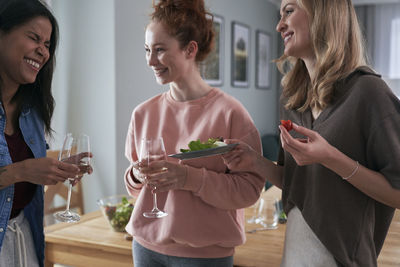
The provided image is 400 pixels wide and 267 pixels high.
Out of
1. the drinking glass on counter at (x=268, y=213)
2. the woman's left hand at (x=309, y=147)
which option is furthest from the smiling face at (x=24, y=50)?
the drinking glass on counter at (x=268, y=213)

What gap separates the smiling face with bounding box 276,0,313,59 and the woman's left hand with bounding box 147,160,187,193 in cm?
52

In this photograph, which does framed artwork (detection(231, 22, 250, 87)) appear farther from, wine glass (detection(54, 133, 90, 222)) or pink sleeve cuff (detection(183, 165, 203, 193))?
wine glass (detection(54, 133, 90, 222))

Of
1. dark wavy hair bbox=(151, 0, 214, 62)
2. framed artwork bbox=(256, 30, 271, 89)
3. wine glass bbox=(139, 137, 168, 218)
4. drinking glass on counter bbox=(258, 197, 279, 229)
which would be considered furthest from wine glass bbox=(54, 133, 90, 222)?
framed artwork bbox=(256, 30, 271, 89)

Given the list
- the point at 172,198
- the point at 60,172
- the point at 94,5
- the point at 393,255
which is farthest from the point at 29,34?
the point at 94,5

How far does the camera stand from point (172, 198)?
1.49m

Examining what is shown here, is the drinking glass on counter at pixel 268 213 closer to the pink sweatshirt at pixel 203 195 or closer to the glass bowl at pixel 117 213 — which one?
the pink sweatshirt at pixel 203 195

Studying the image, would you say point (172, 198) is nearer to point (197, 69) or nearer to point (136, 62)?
point (197, 69)

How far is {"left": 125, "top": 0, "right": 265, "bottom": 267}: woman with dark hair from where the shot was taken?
1.44 m

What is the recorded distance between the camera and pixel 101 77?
3676mm

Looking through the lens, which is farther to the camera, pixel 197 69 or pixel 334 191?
pixel 197 69

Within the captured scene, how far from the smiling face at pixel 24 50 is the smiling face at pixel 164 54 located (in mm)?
356

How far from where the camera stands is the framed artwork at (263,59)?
6461 millimetres

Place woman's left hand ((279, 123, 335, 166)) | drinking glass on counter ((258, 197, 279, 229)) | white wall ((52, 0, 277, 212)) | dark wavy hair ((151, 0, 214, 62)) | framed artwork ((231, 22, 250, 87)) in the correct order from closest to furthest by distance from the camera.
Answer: woman's left hand ((279, 123, 335, 166))
dark wavy hair ((151, 0, 214, 62))
drinking glass on counter ((258, 197, 279, 229))
white wall ((52, 0, 277, 212))
framed artwork ((231, 22, 250, 87))

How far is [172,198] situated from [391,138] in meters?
0.73
